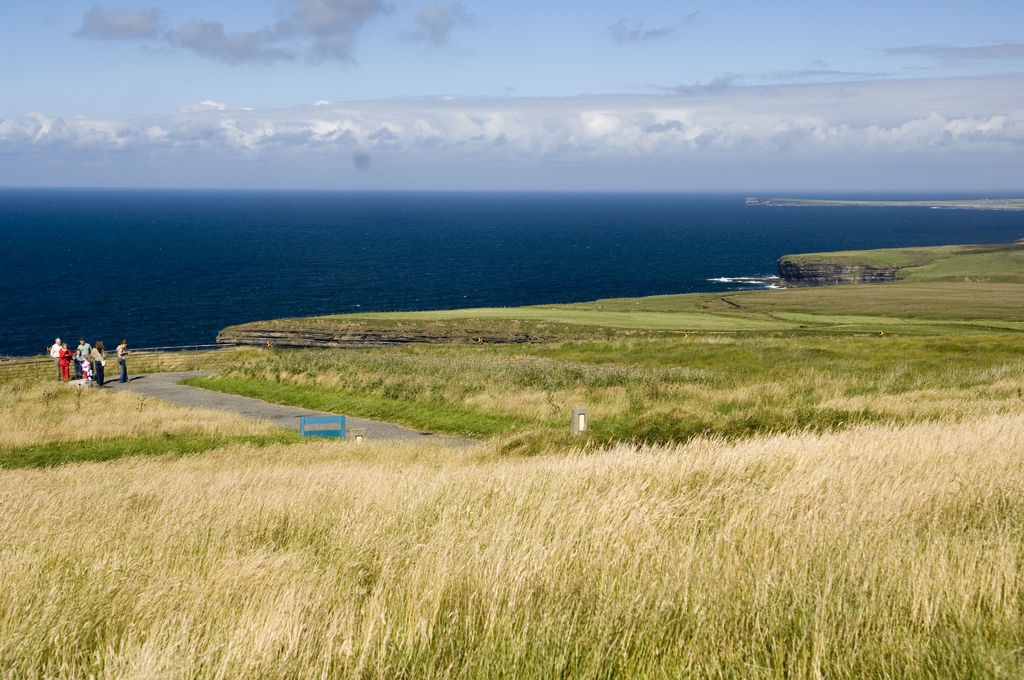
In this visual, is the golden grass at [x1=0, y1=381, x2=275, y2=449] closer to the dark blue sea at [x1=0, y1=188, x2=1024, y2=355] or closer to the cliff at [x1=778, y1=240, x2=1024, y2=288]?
the dark blue sea at [x1=0, y1=188, x2=1024, y2=355]

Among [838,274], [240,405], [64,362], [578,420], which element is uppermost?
[578,420]

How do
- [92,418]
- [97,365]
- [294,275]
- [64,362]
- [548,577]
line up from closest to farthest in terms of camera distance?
[548,577] < [92,418] < [97,365] < [64,362] < [294,275]

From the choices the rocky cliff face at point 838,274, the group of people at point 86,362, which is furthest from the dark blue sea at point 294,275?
the group of people at point 86,362

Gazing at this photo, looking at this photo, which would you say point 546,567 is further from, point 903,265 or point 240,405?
point 903,265

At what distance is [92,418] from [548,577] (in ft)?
67.2

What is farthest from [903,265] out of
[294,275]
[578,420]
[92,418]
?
[92,418]

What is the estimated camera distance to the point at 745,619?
15.0 feet

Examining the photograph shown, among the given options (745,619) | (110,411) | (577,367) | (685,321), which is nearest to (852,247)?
(685,321)

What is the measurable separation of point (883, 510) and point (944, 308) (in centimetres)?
5705

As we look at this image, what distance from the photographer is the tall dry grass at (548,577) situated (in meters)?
4.19

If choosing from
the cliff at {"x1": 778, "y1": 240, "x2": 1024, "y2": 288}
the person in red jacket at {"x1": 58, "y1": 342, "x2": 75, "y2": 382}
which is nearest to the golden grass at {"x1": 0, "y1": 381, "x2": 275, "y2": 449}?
the person in red jacket at {"x1": 58, "y1": 342, "x2": 75, "y2": 382}

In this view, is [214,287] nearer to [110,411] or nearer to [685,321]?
[685,321]

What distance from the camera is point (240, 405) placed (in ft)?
92.4

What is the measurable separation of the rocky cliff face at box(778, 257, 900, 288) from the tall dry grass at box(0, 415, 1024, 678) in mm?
103151
